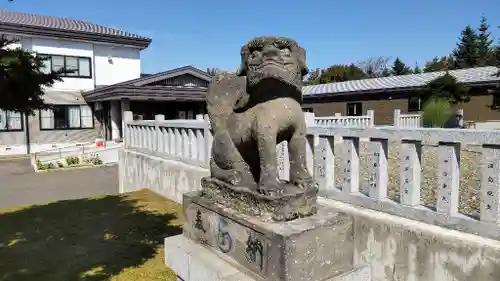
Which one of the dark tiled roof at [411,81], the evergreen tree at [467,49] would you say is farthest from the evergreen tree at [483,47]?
the dark tiled roof at [411,81]

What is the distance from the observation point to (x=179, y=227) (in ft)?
19.3

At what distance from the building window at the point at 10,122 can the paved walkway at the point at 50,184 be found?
196 inches

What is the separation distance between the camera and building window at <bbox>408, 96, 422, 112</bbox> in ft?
74.7

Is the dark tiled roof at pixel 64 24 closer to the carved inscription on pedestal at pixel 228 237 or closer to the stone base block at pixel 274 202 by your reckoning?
the carved inscription on pedestal at pixel 228 237

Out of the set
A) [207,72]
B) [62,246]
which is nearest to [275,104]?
[62,246]

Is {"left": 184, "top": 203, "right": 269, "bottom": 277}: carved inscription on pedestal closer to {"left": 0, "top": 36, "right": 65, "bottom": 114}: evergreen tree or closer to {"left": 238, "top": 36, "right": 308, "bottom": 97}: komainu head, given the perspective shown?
{"left": 238, "top": 36, "right": 308, "bottom": 97}: komainu head

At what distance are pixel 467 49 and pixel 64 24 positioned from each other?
4741 cm

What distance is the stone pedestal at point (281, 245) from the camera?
7.34ft

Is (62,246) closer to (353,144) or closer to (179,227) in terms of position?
(179,227)

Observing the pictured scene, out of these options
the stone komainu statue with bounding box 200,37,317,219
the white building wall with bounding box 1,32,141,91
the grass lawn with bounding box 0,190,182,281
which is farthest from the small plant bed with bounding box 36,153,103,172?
the stone komainu statue with bounding box 200,37,317,219

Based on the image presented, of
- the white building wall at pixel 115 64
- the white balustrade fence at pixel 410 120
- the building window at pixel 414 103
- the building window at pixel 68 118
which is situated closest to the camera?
the white balustrade fence at pixel 410 120

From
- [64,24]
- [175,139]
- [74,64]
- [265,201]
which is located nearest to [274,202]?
[265,201]

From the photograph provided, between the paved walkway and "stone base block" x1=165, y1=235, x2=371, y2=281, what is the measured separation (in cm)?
739

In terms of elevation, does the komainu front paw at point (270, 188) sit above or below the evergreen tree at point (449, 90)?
below
